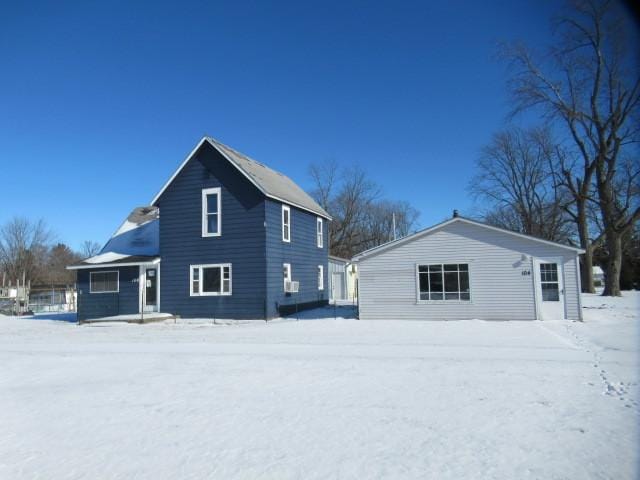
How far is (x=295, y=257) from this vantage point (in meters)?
24.1

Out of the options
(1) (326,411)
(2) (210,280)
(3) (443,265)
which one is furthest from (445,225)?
(1) (326,411)

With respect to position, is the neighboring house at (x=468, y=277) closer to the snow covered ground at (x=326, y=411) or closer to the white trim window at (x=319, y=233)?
the snow covered ground at (x=326, y=411)

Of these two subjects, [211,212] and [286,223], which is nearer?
[211,212]

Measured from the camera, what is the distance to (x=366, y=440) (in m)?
5.32

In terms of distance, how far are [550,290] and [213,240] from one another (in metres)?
14.4

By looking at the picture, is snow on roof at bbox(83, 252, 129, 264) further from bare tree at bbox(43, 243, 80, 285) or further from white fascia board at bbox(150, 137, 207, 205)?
bare tree at bbox(43, 243, 80, 285)

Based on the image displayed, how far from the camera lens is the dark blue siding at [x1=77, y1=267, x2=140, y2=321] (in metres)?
22.6

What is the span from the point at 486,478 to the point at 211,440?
2.99 metres

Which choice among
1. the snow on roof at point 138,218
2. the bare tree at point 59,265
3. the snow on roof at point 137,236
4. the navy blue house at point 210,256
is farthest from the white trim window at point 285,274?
the bare tree at point 59,265

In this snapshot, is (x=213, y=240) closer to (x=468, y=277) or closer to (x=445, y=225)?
(x=445, y=225)

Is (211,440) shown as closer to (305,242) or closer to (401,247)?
(401,247)

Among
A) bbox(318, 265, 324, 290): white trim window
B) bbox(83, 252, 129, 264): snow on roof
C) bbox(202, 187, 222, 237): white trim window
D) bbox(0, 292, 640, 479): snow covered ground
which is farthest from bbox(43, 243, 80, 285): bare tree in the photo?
bbox(0, 292, 640, 479): snow covered ground

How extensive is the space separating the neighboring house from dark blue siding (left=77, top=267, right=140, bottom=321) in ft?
35.8

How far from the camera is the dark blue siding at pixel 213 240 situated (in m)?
20.8
